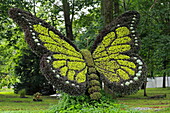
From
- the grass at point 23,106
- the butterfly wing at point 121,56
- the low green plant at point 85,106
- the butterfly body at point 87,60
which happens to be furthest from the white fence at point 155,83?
the low green plant at point 85,106

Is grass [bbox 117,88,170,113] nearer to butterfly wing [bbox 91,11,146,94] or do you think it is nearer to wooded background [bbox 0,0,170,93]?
wooded background [bbox 0,0,170,93]

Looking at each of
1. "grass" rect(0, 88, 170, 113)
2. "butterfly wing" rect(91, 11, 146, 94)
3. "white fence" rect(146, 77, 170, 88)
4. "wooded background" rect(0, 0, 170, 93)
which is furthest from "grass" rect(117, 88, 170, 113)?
"white fence" rect(146, 77, 170, 88)

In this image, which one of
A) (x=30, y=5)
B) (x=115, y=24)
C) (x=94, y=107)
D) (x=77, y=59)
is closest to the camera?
(x=94, y=107)

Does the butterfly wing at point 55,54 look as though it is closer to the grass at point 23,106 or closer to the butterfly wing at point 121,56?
the butterfly wing at point 121,56

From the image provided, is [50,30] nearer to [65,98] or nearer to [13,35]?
[65,98]

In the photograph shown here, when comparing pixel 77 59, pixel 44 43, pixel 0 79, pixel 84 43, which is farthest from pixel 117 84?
Answer: pixel 0 79
